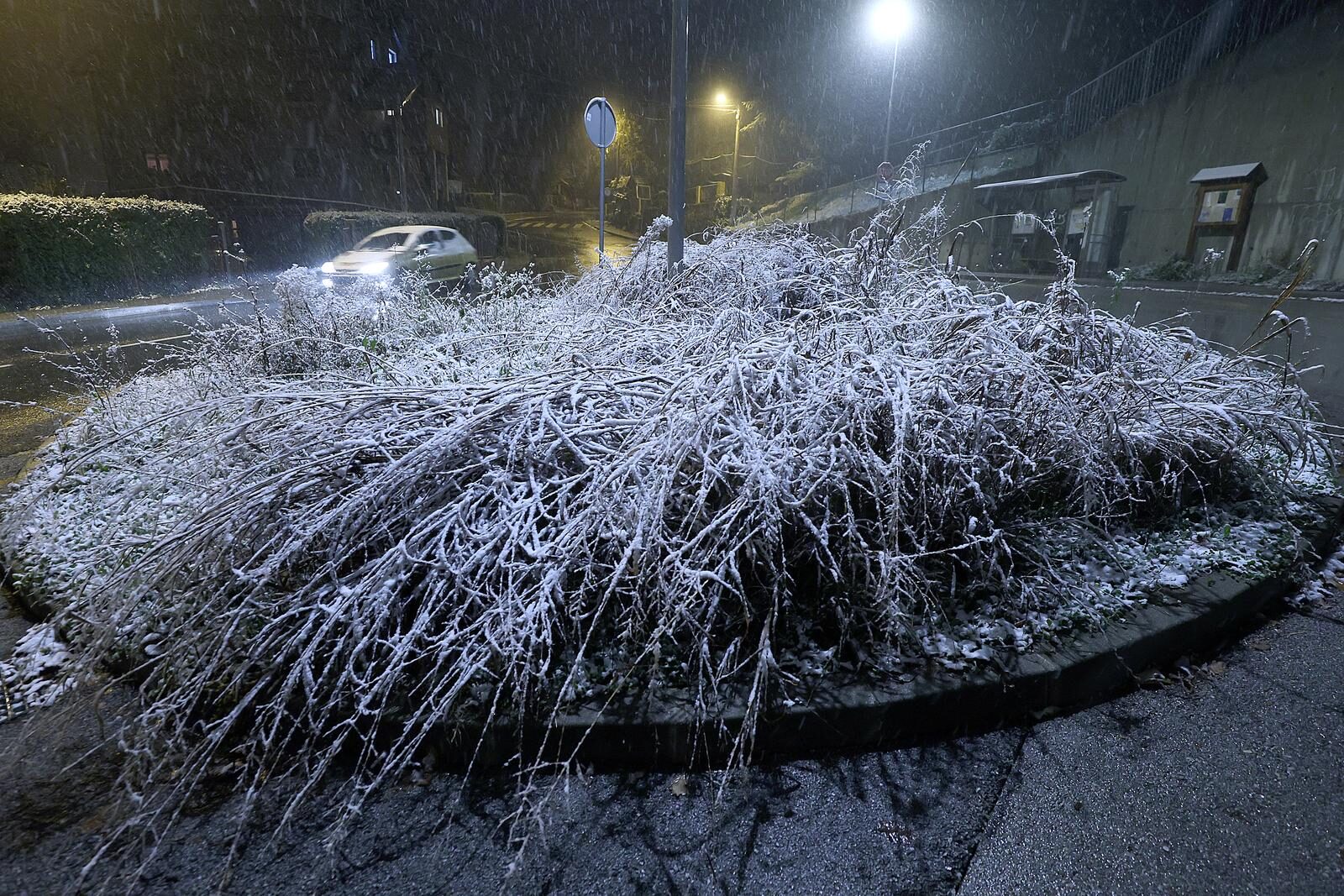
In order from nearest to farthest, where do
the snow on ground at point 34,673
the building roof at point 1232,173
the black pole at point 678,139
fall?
the snow on ground at point 34,673 → the black pole at point 678,139 → the building roof at point 1232,173

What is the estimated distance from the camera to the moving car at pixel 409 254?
12.1m

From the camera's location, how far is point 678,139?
21.7 ft

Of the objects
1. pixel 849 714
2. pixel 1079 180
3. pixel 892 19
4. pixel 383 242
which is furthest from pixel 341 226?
pixel 849 714

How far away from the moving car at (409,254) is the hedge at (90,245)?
4748mm

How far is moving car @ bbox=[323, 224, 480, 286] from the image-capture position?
1212 centimetres

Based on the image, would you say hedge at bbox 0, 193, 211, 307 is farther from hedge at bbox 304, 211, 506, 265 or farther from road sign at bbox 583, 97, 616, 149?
road sign at bbox 583, 97, 616, 149

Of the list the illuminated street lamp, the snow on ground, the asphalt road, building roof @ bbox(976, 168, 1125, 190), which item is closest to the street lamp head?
the illuminated street lamp

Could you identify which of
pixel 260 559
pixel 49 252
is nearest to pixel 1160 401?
pixel 260 559

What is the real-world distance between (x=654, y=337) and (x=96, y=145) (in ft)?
84.5

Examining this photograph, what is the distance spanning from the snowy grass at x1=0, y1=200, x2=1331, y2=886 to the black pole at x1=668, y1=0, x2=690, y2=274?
2688mm

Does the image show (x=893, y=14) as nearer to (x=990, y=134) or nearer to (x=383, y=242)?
(x=990, y=134)

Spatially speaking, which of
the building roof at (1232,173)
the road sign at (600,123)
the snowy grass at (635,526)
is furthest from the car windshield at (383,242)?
the building roof at (1232,173)

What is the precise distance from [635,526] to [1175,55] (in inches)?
895

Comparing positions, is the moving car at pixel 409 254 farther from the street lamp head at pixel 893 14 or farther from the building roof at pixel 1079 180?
the building roof at pixel 1079 180
